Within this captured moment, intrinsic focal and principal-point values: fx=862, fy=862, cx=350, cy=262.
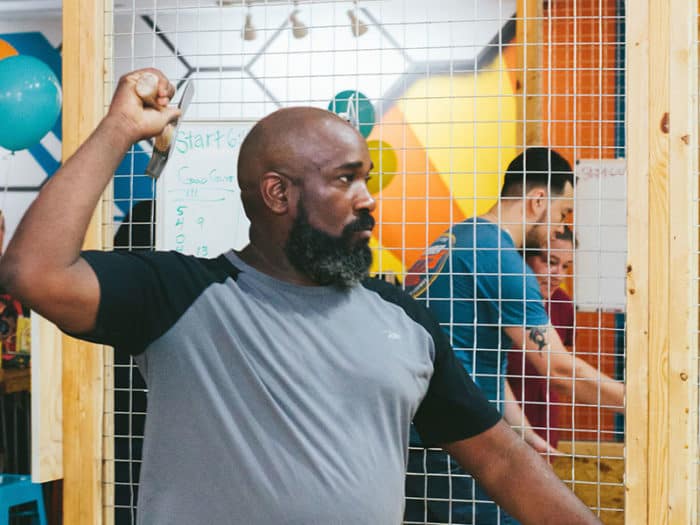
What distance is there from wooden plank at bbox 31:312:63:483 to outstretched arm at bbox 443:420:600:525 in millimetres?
1144

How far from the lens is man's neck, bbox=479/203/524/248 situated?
243 cm

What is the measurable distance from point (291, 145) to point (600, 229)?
940 millimetres

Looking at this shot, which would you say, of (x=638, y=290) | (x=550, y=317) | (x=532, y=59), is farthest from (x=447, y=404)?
(x=532, y=59)

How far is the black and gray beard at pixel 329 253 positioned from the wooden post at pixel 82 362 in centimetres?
83

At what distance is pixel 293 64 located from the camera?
5.15m

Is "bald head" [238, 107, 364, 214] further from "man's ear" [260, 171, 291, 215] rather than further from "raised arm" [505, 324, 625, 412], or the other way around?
"raised arm" [505, 324, 625, 412]

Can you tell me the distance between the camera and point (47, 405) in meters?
2.20

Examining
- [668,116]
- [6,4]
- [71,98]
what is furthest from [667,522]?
[6,4]

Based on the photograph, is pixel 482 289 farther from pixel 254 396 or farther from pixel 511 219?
pixel 254 396

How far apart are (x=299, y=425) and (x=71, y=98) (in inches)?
47.3

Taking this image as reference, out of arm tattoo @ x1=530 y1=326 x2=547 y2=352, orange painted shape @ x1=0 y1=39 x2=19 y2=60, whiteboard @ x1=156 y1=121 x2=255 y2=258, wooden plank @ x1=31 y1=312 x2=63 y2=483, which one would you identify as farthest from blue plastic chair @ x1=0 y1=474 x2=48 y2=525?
orange painted shape @ x1=0 y1=39 x2=19 y2=60

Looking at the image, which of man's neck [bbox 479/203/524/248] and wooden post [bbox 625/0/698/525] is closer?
wooden post [bbox 625/0/698/525]

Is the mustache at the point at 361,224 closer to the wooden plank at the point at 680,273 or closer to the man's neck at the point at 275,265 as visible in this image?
the man's neck at the point at 275,265

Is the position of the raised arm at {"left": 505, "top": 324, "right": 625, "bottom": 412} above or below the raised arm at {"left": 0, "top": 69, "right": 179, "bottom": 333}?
below
